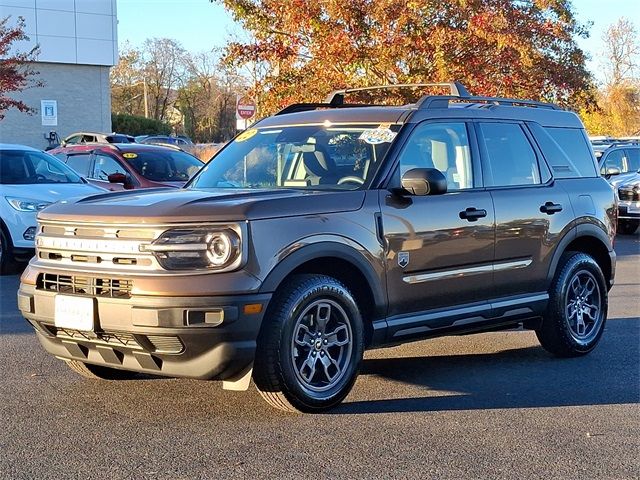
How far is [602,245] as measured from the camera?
747cm

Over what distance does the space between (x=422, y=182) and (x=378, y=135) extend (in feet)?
1.88

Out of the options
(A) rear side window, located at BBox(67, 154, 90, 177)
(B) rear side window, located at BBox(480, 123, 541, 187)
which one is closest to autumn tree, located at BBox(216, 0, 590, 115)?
(A) rear side window, located at BBox(67, 154, 90, 177)

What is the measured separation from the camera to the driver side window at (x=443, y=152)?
6098mm

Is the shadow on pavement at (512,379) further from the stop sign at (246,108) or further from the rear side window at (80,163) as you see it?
the stop sign at (246,108)

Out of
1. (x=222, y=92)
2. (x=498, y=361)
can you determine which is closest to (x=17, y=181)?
(x=498, y=361)

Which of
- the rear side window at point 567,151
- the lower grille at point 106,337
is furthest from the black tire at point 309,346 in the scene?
the rear side window at point 567,151

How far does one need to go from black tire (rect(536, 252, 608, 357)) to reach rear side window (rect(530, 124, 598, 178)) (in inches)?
27.6

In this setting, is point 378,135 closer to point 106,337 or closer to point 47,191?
point 106,337

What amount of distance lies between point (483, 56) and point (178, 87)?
6249 cm

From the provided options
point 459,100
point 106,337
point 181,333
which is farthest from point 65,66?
point 181,333

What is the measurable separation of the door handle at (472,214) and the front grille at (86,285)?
7.78 ft

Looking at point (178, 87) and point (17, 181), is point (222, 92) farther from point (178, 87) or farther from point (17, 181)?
point (17, 181)

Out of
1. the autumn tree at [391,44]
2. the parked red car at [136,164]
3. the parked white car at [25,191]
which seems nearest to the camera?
the parked white car at [25,191]

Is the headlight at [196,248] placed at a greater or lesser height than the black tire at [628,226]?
greater
